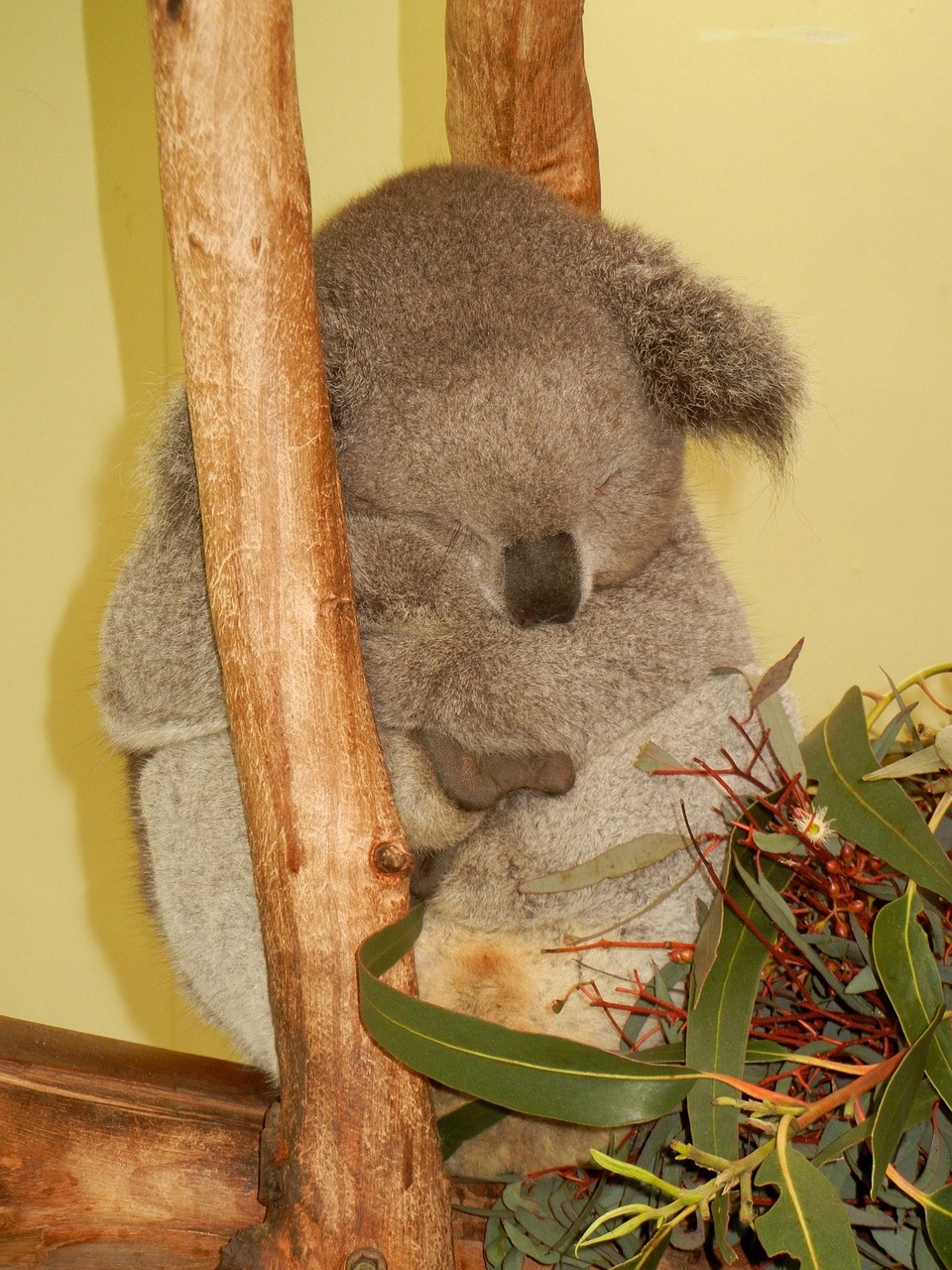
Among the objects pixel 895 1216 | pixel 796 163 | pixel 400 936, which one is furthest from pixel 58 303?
pixel 895 1216

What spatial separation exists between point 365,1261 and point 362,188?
8.93ft

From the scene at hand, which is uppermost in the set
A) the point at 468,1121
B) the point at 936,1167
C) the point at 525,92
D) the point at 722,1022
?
the point at 525,92

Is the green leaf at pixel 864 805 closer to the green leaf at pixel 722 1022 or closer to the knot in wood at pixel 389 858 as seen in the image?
the green leaf at pixel 722 1022

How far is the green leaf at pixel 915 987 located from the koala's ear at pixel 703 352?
736 mm

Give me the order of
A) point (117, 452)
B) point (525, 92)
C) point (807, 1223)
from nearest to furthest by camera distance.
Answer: point (807, 1223) < point (525, 92) < point (117, 452)

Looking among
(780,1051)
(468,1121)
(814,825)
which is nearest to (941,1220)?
(780,1051)

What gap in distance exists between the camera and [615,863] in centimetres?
137

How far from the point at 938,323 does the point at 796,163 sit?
0.50 m

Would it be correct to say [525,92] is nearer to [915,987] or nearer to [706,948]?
[706,948]

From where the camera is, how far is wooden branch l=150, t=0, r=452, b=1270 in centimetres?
118

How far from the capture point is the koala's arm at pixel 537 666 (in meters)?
1.47

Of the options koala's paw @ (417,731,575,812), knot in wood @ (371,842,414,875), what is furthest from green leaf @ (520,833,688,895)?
knot in wood @ (371,842,414,875)

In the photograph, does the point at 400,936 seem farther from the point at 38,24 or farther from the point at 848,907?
the point at 38,24

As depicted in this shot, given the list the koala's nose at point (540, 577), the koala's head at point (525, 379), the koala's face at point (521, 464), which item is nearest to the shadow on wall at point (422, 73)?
the koala's head at point (525, 379)
